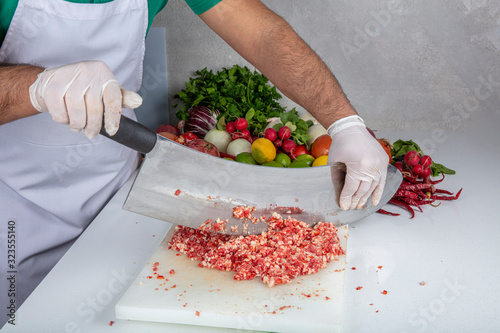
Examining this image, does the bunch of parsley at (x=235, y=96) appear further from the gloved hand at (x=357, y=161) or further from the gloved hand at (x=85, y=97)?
the gloved hand at (x=85, y=97)

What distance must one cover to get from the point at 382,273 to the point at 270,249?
1.09 ft

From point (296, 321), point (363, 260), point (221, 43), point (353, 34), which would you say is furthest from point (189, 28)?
point (296, 321)

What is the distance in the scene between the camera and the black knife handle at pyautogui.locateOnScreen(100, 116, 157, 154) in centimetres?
113

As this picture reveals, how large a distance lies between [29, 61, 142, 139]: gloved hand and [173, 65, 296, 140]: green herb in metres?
1.32

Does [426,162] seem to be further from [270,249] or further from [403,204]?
[270,249]

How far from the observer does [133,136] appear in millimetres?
1175

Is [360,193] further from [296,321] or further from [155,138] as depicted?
[155,138]

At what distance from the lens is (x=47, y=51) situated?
4.87 feet

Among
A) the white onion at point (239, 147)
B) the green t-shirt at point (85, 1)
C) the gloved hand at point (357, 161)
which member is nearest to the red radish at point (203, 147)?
the white onion at point (239, 147)

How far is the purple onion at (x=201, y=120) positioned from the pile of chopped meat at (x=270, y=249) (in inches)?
40.9

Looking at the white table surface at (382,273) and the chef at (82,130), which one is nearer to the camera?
the white table surface at (382,273)

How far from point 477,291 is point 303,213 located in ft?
1.72

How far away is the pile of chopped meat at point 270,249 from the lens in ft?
4.16

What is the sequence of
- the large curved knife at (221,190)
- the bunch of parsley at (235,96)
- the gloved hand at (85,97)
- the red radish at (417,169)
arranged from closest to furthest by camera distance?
the gloved hand at (85,97)
the large curved knife at (221,190)
the red radish at (417,169)
the bunch of parsley at (235,96)
